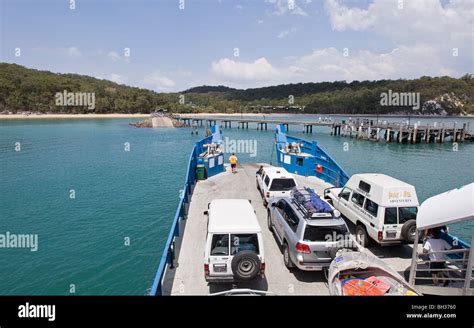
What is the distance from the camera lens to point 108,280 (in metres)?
12.3

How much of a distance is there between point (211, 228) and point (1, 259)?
1331 centimetres

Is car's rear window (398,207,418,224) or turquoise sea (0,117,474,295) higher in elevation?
car's rear window (398,207,418,224)

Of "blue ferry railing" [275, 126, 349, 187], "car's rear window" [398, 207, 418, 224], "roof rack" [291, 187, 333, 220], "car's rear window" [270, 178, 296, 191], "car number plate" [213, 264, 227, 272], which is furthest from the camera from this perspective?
"blue ferry railing" [275, 126, 349, 187]

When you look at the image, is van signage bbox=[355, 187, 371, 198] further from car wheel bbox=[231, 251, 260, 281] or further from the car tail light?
car wheel bbox=[231, 251, 260, 281]

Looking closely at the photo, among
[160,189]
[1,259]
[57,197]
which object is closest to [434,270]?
[1,259]

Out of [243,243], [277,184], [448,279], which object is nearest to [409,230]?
[448,279]

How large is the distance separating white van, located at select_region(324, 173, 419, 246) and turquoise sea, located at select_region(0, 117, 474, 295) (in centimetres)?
888

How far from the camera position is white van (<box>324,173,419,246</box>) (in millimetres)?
8945

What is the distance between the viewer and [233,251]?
24.3ft

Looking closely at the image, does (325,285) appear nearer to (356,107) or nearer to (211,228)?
(211,228)

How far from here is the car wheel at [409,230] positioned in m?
8.83

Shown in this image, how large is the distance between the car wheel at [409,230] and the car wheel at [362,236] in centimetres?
121

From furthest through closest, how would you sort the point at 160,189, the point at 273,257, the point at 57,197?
the point at 160,189
the point at 57,197
the point at 273,257

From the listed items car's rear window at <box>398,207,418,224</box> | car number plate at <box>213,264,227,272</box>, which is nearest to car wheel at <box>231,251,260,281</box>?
car number plate at <box>213,264,227,272</box>
